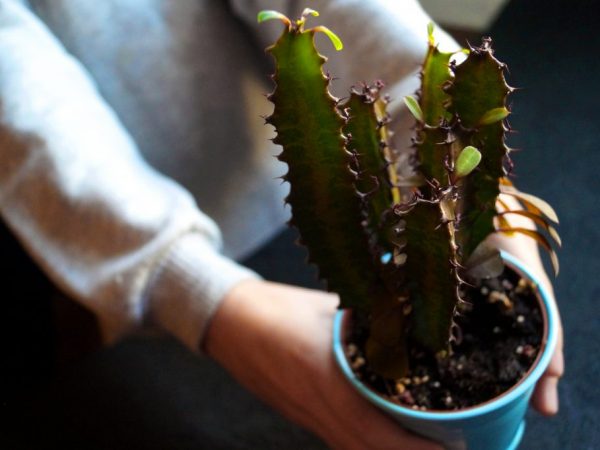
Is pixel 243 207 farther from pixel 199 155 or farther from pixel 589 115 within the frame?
pixel 589 115

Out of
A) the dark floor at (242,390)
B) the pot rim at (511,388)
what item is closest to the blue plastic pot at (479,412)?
the pot rim at (511,388)

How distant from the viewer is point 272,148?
2.90ft

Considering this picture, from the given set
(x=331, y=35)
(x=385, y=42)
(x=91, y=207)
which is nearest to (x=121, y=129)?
(x=91, y=207)

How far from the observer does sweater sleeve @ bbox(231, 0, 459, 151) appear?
0.64 metres

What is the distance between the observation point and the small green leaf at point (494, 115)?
377mm

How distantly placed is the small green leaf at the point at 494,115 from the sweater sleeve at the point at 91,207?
34cm

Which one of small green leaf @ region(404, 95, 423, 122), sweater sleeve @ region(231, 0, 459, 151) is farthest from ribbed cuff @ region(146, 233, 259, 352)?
small green leaf @ region(404, 95, 423, 122)

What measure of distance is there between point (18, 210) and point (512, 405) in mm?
514

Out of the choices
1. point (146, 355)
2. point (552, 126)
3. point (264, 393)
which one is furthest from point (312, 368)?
point (552, 126)

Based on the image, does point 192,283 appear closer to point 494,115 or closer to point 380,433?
point 380,433

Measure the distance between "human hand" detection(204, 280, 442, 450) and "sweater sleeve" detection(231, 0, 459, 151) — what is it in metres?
0.19

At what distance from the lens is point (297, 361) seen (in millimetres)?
563

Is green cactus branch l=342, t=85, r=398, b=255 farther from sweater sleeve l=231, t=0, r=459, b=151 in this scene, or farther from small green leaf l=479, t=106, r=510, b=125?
sweater sleeve l=231, t=0, r=459, b=151

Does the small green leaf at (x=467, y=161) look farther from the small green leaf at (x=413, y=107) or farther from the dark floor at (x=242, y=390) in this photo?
the dark floor at (x=242, y=390)
